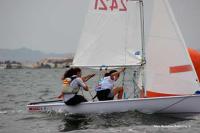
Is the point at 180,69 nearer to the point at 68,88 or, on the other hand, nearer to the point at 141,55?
the point at 141,55

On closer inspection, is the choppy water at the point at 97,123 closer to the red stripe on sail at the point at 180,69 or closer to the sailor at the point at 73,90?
the sailor at the point at 73,90

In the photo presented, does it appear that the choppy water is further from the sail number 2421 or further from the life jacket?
the sail number 2421

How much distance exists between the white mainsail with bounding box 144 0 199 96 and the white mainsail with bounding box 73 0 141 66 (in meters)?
0.61

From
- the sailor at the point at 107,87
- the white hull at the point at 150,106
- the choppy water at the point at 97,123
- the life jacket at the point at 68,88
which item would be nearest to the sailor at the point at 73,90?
the life jacket at the point at 68,88

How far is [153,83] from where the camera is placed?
15.5 m

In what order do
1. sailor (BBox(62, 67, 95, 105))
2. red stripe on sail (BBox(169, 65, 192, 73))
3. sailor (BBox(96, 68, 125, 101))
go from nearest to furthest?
red stripe on sail (BBox(169, 65, 192, 73)) < sailor (BBox(62, 67, 95, 105)) < sailor (BBox(96, 68, 125, 101))

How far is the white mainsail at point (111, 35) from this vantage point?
16219 millimetres

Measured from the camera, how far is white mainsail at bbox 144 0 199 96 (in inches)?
595

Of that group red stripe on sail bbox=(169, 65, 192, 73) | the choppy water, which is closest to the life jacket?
the choppy water

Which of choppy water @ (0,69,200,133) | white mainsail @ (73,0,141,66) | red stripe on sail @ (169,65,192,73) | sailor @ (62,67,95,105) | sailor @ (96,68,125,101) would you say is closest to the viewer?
choppy water @ (0,69,200,133)

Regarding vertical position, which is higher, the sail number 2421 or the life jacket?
the sail number 2421

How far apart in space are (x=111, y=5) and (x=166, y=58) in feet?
8.08

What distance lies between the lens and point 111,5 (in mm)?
16328

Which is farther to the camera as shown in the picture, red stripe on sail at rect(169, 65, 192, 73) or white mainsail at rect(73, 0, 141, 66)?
white mainsail at rect(73, 0, 141, 66)
